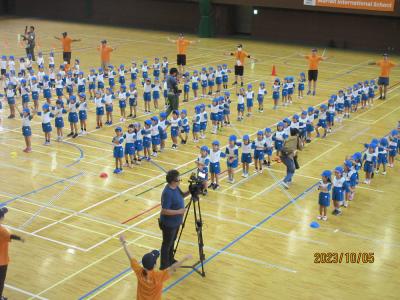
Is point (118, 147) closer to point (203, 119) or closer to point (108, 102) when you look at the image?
point (203, 119)

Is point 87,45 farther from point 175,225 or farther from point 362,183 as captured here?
point 175,225

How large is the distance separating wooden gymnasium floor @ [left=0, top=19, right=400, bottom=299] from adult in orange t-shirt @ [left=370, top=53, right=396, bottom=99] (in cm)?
505

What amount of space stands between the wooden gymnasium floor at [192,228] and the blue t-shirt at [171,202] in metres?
1.56

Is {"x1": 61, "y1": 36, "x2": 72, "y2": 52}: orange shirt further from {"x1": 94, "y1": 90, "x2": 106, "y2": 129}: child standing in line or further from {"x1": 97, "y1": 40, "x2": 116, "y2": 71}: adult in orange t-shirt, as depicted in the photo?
{"x1": 94, "y1": 90, "x2": 106, "y2": 129}: child standing in line

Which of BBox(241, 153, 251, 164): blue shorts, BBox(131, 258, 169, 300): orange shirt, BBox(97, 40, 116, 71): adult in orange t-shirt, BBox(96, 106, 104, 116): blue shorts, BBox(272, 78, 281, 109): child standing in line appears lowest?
BBox(241, 153, 251, 164): blue shorts

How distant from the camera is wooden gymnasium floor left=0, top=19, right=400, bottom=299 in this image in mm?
12531

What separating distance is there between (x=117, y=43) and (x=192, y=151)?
26102 mm

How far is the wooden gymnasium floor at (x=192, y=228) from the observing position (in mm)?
12531

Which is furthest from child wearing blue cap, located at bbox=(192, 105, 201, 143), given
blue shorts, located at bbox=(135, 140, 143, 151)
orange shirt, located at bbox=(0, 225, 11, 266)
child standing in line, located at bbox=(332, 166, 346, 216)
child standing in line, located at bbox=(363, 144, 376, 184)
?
orange shirt, located at bbox=(0, 225, 11, 266)

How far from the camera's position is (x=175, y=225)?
11883 millimetres

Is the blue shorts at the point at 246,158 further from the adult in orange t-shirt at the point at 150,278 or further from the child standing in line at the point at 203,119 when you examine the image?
the adult in orange t-shirt at the point at 150,278

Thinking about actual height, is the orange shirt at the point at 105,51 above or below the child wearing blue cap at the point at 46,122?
above
